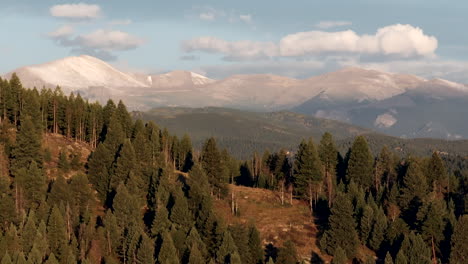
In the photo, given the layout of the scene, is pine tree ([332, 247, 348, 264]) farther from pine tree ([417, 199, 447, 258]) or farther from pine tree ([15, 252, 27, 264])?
pine tree ([15, 252, 27, 264])

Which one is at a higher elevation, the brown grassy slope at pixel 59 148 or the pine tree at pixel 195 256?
the brown grassy slope at pixel 59 148

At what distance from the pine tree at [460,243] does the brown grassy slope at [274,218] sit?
2353 cm

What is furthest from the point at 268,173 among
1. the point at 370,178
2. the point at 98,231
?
the point at 98,231

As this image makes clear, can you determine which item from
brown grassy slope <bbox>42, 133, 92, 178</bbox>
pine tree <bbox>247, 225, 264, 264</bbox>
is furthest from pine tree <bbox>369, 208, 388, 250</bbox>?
brown grassy slope <bbox>42, 133, 92, 178</bbox>

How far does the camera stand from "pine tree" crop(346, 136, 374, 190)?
139000 millimetres

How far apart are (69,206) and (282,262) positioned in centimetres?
4055

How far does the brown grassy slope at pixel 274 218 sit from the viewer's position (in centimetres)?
10881

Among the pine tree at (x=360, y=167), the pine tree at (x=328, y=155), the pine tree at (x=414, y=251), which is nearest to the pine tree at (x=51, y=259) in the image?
the pine tree at (x=414, y=251)

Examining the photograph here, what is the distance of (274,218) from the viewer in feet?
392

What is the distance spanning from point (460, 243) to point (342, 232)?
856 inches

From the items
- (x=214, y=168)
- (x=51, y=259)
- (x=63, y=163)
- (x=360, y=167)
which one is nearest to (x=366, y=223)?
(x=360, y=167)

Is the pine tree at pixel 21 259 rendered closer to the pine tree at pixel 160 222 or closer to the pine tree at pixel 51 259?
the pine tree at pixel 51 259

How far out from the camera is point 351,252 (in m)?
104

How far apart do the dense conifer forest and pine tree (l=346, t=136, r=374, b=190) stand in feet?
1.05
